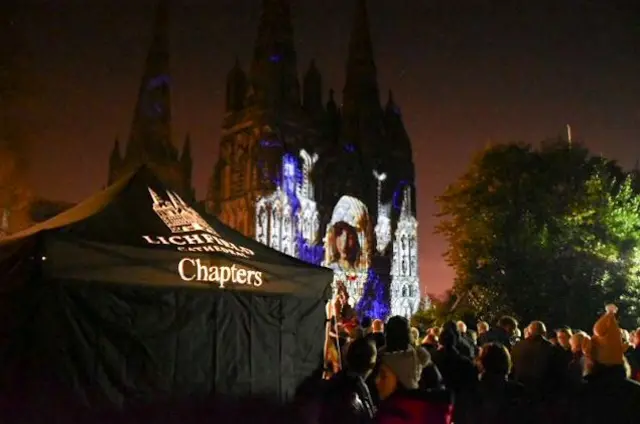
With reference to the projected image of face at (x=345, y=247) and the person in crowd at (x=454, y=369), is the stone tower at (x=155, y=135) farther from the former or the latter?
the person in crowd at (x=454, y=369)

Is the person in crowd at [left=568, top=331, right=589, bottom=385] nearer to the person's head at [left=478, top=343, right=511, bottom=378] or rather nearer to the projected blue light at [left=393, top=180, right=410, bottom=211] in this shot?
the person's head at [left=478, top=343, right=511, bottom=378]

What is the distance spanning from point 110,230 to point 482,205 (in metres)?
20.8

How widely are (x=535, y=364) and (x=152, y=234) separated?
4.05m

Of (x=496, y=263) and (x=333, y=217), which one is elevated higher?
(x=333, y=217)

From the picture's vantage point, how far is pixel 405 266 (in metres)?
60.6

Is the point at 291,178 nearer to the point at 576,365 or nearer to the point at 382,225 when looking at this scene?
the point at 382,225

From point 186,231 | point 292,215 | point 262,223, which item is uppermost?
point 292,215

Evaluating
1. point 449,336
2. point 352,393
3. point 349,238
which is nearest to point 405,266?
point 349,238

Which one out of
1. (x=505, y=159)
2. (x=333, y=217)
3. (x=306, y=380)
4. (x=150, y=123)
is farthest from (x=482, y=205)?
(x=150, y=123)

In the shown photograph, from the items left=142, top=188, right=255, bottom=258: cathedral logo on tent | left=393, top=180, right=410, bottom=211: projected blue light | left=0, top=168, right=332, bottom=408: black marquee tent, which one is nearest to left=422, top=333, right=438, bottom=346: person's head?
left=0, top=168, right=332, bottom=408: black marquee tent

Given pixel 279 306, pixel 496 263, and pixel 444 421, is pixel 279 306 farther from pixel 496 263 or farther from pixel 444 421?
pixel 496 263

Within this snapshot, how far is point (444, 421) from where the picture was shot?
4.13 metres

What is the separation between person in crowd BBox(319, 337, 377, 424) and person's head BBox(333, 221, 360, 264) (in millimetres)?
50198

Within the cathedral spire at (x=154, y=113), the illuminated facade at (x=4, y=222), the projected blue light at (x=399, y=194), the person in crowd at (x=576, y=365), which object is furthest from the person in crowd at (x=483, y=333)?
the cathedral spire at (x=154, y=113)
